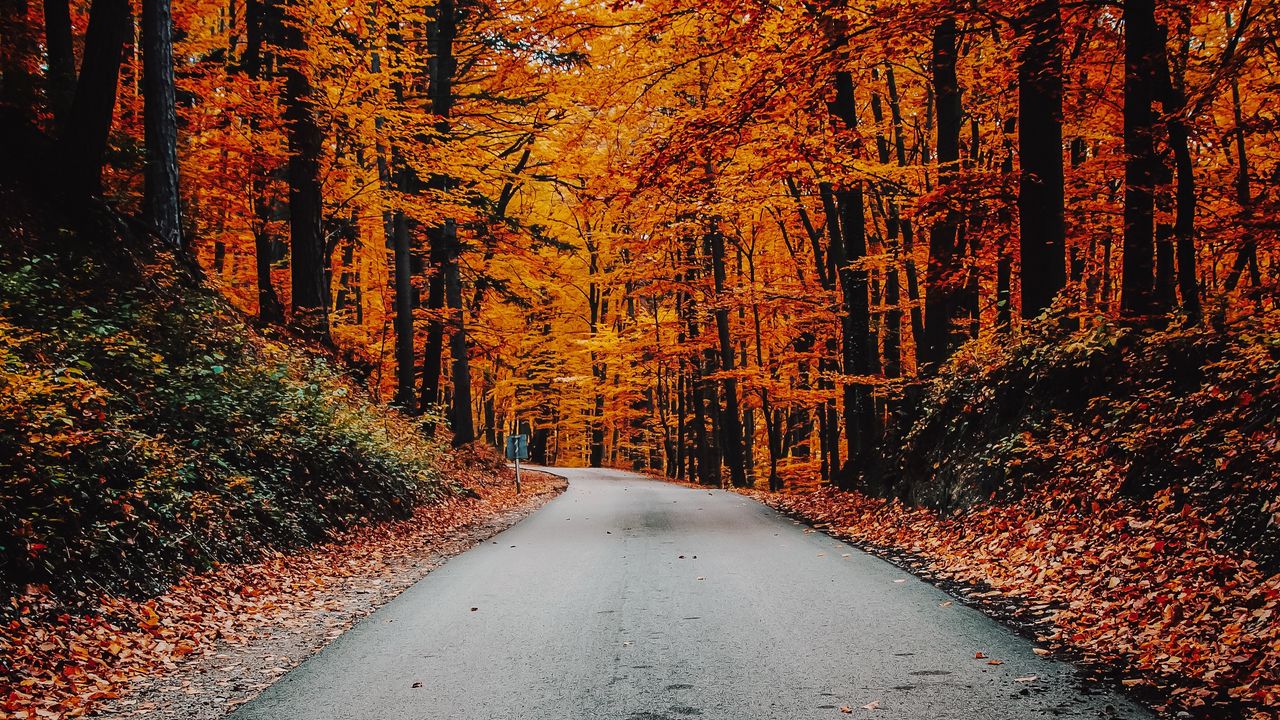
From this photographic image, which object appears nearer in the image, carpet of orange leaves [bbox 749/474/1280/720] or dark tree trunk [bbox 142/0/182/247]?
carpet of orange leaves [bbox 749/474/1280/720]

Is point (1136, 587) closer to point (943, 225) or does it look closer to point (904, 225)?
point (943, 225)

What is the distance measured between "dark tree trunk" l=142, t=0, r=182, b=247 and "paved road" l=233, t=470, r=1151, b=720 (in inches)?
321

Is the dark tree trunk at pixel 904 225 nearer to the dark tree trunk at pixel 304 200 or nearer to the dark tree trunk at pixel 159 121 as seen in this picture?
the dark tree trunk at pixel 304 200

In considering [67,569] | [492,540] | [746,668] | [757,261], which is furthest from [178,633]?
[757,261]

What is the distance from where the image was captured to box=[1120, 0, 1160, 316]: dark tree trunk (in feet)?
30.6

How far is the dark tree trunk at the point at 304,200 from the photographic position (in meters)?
15.8

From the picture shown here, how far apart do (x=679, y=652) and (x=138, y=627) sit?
423 centimetres

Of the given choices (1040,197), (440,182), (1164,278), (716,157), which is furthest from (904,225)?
(440,182)

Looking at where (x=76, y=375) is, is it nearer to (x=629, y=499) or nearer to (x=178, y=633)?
(x=178, y=633)

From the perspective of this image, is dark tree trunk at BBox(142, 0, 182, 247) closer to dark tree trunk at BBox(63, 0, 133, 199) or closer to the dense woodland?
the dense woodland

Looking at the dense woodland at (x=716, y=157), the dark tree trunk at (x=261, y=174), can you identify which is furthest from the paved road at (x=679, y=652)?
the dark tree trunk at (x=261, y=174)

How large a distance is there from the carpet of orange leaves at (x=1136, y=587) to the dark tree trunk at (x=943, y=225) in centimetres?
451

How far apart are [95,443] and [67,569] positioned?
1.47 metres

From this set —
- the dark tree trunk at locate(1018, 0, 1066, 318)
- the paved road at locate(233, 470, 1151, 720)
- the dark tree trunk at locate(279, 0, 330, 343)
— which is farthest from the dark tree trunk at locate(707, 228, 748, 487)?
the paved road at locate(233, 470, 1151, 720)
